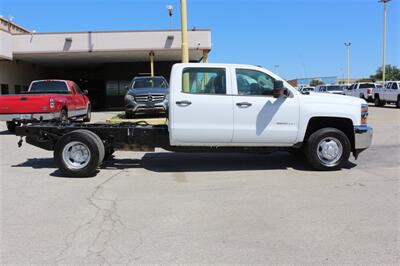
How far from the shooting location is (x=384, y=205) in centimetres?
636

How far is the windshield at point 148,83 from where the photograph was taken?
733 inches

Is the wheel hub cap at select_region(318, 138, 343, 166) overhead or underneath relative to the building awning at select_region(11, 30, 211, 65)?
underneath

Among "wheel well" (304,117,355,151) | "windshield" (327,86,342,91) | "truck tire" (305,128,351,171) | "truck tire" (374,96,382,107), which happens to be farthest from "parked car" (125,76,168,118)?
"windshield" (327,86,342,91)

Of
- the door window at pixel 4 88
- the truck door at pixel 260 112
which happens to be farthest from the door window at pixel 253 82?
the door window at pixel 4 88

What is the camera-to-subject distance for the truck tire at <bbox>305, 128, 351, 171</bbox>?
8.61 m

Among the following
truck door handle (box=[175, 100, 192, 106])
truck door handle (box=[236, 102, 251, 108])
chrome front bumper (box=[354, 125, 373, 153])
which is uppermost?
truck door handle (box=[175, 100, 192, 106])

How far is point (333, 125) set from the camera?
352 inches

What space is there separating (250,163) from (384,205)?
364cm

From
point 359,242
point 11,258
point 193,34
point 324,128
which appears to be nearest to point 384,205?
point 359,242

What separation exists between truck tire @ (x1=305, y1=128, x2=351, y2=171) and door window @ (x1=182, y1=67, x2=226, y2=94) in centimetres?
190

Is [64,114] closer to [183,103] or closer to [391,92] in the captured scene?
[183,103]

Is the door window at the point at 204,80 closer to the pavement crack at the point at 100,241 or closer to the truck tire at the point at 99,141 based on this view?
the truck tire at the point at 99,141

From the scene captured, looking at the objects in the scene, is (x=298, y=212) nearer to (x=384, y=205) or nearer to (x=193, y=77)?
(x=384, y=205)

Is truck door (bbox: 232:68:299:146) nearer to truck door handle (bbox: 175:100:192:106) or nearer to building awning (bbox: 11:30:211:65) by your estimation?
truck door handle (bbox: 175:100:192:106)
